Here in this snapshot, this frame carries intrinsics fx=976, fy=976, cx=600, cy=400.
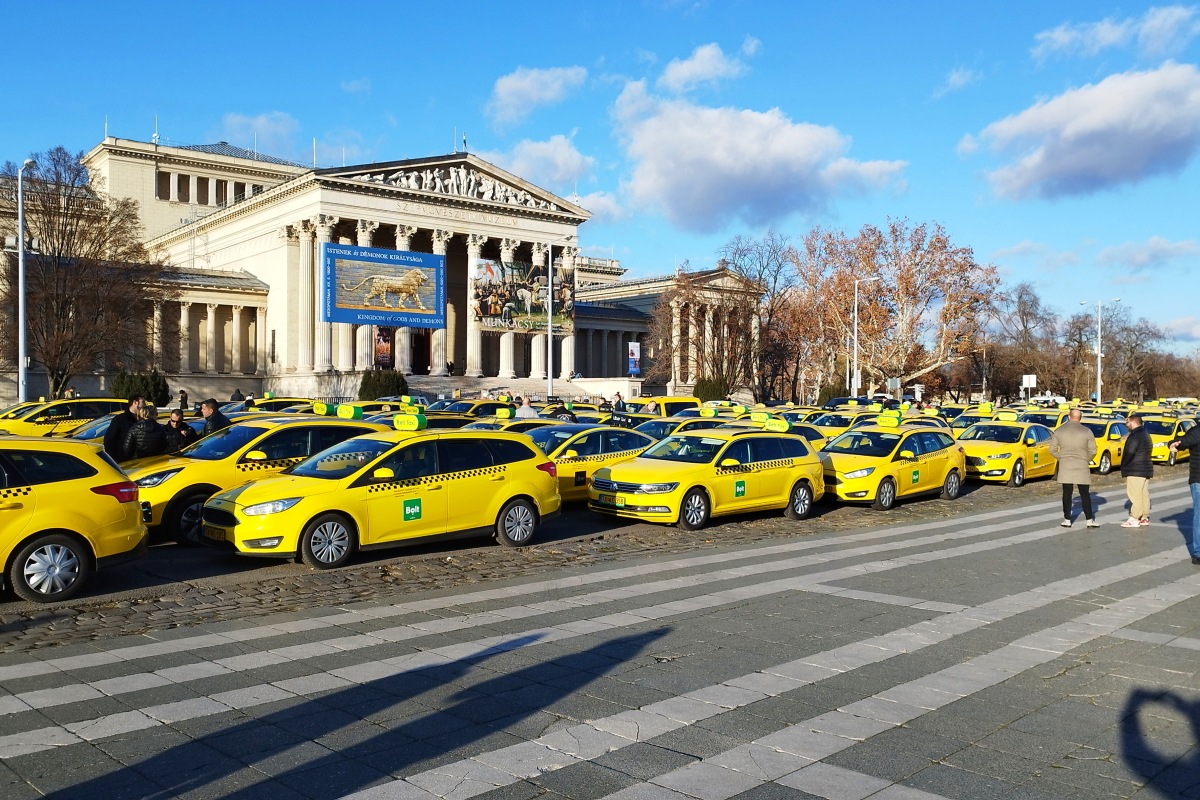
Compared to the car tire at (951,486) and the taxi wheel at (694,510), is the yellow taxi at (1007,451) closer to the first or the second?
the car tire at (951,486)

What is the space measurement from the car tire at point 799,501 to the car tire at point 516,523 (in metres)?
5.17

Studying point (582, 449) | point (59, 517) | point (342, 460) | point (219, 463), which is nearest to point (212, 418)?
point (219, 463)

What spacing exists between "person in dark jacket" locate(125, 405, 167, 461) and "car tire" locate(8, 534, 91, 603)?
457 centimetres

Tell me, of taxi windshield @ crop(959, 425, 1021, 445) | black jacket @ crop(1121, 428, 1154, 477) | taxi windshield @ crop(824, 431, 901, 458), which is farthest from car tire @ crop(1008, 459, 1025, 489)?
black jacket @ crop(1121, 428, 1154, 477)

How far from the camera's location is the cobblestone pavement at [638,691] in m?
5.02

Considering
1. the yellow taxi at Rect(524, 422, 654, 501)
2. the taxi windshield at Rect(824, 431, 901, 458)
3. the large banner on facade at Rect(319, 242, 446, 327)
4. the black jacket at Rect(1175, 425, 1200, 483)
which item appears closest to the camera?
the black jacket at Rect(1175, 425, 1200, 483)

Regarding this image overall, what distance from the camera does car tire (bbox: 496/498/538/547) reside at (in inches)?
502

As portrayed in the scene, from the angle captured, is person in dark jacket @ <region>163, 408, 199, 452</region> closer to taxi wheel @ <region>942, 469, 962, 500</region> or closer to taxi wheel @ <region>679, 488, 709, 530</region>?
taxi wheel @ <region>679, 488, 709, 530</region>

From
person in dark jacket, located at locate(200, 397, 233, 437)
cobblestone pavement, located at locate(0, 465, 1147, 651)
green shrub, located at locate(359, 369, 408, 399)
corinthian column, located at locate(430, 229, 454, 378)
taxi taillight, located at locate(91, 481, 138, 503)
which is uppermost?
corinthian column, located at locate(430, 229, 454, 378)

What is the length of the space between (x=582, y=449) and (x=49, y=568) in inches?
374

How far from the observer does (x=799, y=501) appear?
54.1 feet

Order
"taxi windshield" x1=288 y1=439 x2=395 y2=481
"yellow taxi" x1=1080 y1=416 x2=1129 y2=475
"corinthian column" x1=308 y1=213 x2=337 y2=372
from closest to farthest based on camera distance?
1. "taxi windshield" x1=288 y1=439 x2=395 y2=481
2. "yellow taxi" x1=1080 y1=416 x2=1129 y2=475
3. "corinthian column" x1=308 y1=213 x2=337 y2=372

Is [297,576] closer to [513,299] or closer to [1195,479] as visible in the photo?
[1195,479]

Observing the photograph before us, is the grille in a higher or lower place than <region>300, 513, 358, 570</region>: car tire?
higher
